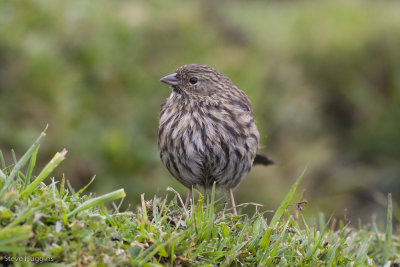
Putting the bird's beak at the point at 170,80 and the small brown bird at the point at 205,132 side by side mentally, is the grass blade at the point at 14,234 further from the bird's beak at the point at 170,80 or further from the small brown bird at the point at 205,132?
the bird's beak at the point at 170,80

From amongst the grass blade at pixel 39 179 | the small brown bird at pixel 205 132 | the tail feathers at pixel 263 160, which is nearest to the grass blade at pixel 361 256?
the small brown bird at pixel 205 132

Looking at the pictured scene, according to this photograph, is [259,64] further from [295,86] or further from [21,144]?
[21,144]

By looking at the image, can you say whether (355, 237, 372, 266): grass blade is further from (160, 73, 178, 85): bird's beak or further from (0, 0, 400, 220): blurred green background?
(0, 0, 400, 220): blurred green background

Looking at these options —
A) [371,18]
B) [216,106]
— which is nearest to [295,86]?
[371,18]

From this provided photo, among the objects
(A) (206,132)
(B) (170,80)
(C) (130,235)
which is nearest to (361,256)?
(A) (206,132)

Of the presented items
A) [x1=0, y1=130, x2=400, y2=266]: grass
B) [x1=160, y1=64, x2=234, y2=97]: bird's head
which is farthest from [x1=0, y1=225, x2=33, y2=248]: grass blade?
[x1=160, y1=64, x2=234, y2=97]: bird's head

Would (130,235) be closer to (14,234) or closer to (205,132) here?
(14,234)
